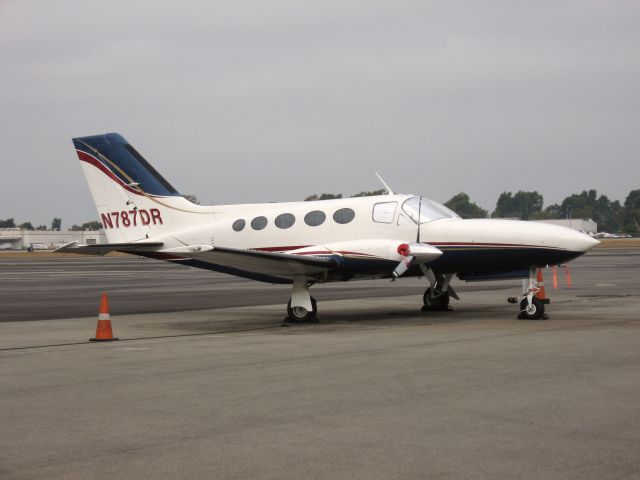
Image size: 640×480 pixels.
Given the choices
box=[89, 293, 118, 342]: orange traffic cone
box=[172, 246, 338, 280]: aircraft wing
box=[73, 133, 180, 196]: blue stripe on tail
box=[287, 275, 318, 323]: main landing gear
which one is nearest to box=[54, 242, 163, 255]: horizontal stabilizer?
box=[73, 133, 180, 196]: blue stripe on tail

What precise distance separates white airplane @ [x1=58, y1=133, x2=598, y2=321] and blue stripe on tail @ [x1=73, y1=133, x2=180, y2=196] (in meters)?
0.03

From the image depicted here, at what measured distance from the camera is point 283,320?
18.8 meters

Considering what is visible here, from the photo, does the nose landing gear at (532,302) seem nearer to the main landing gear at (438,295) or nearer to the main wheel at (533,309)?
the main wheel at (533,309)

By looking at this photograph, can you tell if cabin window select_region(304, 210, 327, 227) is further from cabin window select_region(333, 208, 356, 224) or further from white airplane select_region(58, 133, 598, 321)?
cabin window select_region(333, 208, 356, 224)

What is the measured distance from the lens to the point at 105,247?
19.0 meters

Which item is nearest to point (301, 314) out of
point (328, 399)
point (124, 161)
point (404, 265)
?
point (404, 265)

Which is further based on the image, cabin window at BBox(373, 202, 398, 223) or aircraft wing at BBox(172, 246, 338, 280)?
cabin window at BBox(373, 202, 398, 223)

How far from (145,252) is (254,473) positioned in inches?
604

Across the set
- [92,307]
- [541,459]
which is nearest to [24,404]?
[541,459]

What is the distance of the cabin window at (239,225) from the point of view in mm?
19984

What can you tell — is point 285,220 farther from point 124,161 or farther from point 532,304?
point 532,304

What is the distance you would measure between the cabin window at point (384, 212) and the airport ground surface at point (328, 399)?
2180 mm

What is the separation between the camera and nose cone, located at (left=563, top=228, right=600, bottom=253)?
1694 cm

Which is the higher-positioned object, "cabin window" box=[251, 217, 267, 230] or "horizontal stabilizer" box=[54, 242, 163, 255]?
"cabin window" box=[251, 217, 267, 230]
